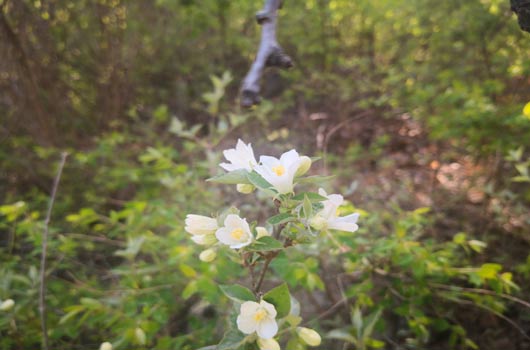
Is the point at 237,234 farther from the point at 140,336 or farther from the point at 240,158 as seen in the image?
the point at 140,336

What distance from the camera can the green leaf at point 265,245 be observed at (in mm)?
724

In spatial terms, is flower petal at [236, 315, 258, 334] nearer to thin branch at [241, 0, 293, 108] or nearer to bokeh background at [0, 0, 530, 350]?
bokeh background at [0, 0, 530, 350]

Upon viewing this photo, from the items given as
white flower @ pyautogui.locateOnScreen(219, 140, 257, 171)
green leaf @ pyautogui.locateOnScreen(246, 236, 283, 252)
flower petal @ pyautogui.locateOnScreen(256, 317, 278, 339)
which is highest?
white flower @ pyautogui.locateOnScreen(219, 140, 257, 171)

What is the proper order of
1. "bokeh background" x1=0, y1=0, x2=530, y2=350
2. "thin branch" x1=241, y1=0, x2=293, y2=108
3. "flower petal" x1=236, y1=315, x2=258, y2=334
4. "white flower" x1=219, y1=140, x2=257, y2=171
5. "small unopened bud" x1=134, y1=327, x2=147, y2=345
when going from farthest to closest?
"bokeh background" x1=0, y1=0, x2=530, y2=350
"small unopened bud" x1=134, y1=327, x2=147, y2=345
"thin branch" x1=241, y1=0, x2=293, y2=108
"white flower" x1=219, y1=140, x2=257, y2=171
"flower petal" x1=236, y1=315, x2=258, y2=334

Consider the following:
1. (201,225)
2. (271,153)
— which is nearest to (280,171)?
(201,225)

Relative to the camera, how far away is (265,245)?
0.73 metres

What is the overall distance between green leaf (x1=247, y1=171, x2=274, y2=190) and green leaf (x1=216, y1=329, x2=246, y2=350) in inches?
12.6

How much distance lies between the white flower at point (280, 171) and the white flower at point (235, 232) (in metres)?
0.10

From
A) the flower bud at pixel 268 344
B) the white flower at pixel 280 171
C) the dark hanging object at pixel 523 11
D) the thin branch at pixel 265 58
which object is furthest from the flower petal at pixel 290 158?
the dark hanging object at pixel 523 11

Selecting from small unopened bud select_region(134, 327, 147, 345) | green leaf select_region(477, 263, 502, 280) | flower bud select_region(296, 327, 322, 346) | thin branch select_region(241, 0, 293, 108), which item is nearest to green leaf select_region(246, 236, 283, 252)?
flower bud select_region(296, 327, 322, 346)

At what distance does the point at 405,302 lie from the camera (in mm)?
1446

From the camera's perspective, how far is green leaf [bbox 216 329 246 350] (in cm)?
73

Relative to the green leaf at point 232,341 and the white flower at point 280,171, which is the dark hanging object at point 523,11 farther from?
the green leaf at point 232,341

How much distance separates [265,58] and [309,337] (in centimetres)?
76
